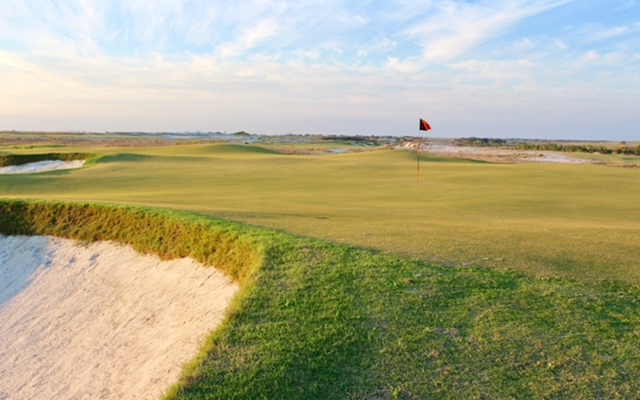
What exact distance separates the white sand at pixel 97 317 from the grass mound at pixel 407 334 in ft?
3.12

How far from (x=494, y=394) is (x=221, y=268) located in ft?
20.3

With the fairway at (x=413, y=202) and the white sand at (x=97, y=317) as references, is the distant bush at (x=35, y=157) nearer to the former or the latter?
the fairway at (x=413, y=202)

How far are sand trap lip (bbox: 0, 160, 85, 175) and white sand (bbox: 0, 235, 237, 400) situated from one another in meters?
20.8

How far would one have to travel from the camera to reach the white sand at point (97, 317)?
7445 mm

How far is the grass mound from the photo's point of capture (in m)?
5.38

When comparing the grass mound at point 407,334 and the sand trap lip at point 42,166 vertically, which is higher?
the sand trap lip at point 42,166

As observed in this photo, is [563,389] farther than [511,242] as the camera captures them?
No

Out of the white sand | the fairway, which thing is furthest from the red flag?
the white sand

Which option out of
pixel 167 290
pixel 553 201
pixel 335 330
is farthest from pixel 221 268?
pixel 553 201

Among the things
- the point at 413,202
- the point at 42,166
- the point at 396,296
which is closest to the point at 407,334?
the point at 396,296

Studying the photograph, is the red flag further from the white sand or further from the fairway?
the white sand

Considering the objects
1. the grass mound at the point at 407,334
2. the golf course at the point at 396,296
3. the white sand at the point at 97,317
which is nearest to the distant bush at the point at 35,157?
the golf course at the point at 396,296

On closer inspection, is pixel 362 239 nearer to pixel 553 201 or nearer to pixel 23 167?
pixel 553 201

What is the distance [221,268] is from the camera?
1014 centimetres
